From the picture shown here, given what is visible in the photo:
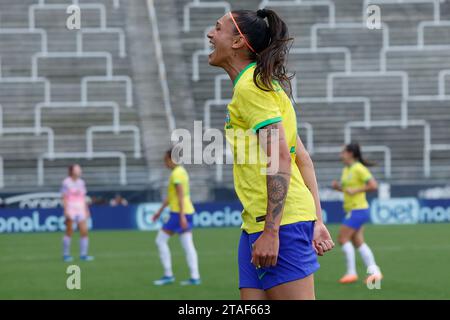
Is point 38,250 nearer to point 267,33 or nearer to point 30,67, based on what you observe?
point 30,67

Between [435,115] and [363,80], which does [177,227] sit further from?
[363,80]

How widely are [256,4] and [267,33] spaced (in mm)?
25499

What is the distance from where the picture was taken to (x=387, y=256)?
16422 mm

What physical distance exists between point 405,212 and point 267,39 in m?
21.3

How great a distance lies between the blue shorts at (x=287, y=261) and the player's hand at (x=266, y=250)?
0.10 m

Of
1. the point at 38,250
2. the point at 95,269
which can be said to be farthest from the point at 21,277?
the point at 38,250

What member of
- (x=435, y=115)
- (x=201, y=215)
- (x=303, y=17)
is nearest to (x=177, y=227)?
(x=201, y=215)

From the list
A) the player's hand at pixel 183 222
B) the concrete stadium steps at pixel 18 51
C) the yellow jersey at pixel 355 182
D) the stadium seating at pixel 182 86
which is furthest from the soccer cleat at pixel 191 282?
the concrete stadium steps at pixel 18 51

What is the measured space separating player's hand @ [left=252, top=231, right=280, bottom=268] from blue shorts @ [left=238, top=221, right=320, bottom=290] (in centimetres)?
10

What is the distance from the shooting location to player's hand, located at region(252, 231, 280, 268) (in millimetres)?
4465

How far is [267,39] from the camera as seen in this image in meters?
4.73

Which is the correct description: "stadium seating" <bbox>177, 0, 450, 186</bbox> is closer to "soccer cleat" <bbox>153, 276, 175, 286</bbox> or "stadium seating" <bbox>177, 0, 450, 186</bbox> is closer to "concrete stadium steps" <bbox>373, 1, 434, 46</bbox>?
"concrete stadium steps" <bbox>373, 1, 434, 46</bbox>

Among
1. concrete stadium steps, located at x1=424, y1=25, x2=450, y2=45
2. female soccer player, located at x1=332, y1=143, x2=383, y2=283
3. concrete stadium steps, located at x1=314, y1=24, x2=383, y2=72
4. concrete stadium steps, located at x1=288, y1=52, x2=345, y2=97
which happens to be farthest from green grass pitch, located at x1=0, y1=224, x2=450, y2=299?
concrete stadium steps, located at x1=424, y1=25, x2=450, y2=45

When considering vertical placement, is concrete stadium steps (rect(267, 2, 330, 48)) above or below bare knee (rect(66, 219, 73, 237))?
above
